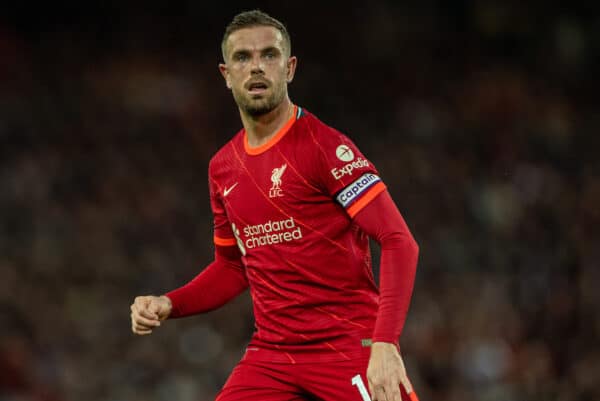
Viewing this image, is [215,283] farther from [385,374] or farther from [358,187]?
[385,374]

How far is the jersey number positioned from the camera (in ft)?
12.3

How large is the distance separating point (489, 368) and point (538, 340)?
0.54m

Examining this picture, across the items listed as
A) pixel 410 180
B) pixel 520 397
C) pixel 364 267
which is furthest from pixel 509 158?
pixel 364 267

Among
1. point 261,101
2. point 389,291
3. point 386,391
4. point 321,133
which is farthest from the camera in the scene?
point 261,101

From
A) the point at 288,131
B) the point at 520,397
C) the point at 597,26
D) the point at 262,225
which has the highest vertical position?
the point at 597,26

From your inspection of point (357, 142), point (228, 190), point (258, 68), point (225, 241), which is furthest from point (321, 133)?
point (357, 142)

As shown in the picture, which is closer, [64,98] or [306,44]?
[64,98]

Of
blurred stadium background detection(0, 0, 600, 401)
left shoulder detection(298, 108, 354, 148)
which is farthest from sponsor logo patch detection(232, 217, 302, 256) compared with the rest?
blurred stadium background detection(0, 0, 600, 401)

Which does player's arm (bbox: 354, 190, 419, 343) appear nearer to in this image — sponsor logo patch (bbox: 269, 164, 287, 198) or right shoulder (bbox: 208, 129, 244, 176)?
sponsor logo patch (bbox: 269, 164, 287, 198)

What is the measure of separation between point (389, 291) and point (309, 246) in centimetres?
49

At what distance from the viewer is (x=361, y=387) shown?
148 inches

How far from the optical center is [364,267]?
399 centimetres

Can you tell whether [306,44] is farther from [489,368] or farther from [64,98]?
[489,368]

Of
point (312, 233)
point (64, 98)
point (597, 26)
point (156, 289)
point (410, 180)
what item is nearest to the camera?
point (312, 233)
